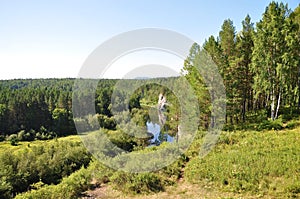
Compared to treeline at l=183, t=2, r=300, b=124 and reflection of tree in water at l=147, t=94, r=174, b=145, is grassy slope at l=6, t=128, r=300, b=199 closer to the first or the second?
treeline at l=183, t=2, r=300, b=124

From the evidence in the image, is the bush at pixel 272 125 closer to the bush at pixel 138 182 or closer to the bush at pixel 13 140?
the bush at pixel 138 182

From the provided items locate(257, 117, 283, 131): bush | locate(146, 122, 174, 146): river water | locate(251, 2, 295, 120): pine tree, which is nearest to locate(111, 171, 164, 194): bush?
locate(257, 117, 283, 131): bush

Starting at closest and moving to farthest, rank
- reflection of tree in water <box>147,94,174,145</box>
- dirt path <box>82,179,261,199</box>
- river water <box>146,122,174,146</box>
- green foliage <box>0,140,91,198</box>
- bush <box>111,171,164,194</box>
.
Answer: dirt path <box>82,179,261,199</box> < bush <box>111,171,164,194</box> < green foliage <box>0,140,91,198</box> < river water <box>146,122,174,146</box> < reflection of tree in water <box>147,94,174,145</box>

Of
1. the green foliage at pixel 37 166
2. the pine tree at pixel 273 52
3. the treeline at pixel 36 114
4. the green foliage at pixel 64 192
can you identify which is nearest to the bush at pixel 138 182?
the green foliage at pixel 64 192

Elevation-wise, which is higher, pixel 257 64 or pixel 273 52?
pixel 273 52

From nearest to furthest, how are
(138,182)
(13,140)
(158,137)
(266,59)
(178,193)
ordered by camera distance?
(178,193), (138,182), (266,59), (158,137), (13,140)

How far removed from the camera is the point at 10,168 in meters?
20.1

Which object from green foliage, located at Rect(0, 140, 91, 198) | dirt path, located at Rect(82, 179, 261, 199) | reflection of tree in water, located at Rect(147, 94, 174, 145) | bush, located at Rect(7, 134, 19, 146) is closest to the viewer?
dirt path, located at Rect(82, 179, 261, 199)

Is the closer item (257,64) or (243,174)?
(243,174)

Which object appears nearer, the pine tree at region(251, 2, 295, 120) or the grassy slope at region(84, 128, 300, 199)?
the grassy slope at region(84, 128, 300, 199)

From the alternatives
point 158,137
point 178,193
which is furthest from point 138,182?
point 158,137

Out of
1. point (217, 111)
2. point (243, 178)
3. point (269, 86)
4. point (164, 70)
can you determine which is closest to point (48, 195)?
point (243, 178)

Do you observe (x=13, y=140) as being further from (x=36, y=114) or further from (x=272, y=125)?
(x=272, y=125)

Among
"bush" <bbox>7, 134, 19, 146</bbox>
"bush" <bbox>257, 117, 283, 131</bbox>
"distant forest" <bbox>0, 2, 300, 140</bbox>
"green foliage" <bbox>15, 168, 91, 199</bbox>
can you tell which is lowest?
"bush" <bbox>7, 134, 19, 146</bbox>
